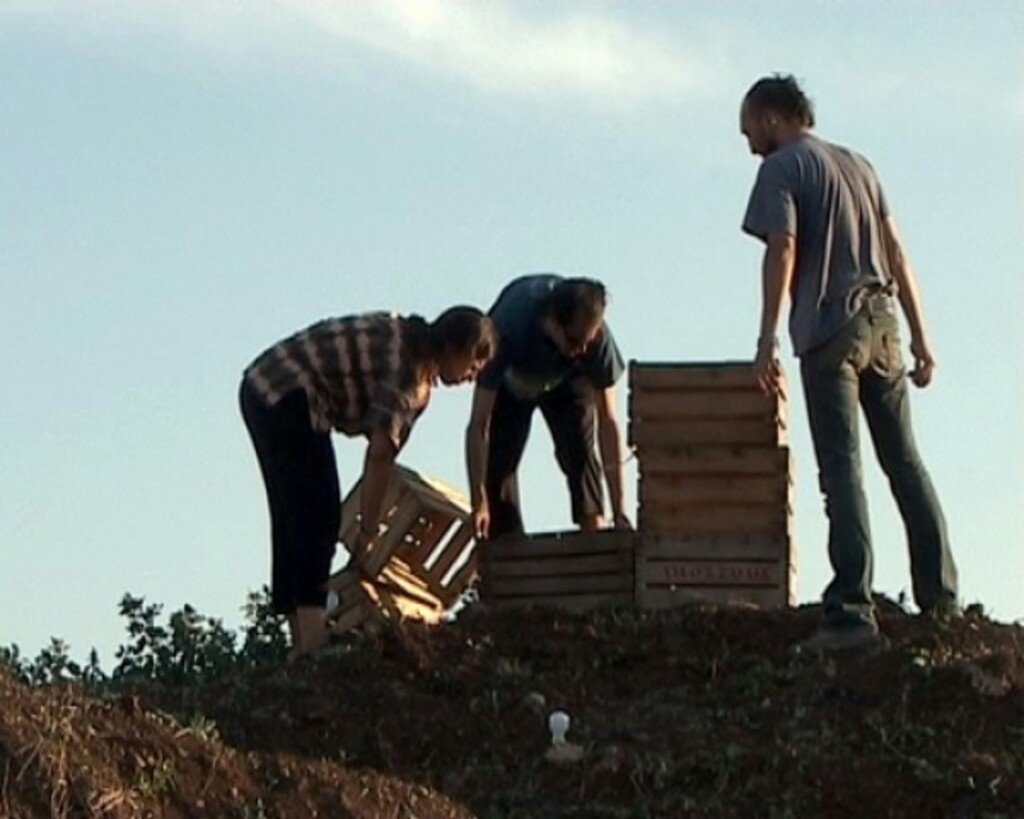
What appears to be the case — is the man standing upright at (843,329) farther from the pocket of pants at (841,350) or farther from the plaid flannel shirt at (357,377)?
the plaid flannel shirt at (357,377)

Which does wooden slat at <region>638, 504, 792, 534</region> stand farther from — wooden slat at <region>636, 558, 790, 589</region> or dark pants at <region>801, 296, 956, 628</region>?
dark pants at <region>801, 296, 956, 628</region>

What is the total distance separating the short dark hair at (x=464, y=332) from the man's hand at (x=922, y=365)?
1.54 m

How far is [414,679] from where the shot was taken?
33.2ft

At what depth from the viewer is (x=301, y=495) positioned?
10703 mm

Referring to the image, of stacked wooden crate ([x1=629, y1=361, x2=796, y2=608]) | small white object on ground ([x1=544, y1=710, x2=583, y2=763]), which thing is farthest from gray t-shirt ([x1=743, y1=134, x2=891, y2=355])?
small white object on ground ([x1=544, y1=710, x2=583, y2=763])

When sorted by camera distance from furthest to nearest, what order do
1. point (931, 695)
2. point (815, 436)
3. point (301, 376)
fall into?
point (301, 376) → point (815, 436) → point (931, 695)

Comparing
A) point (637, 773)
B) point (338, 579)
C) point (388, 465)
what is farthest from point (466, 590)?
point (637, 773)

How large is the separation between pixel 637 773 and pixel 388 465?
225 cm

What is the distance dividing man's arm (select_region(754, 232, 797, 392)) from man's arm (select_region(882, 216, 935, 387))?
530mm

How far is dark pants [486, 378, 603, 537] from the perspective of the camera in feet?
40.0

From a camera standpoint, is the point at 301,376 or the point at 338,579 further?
the point at 338,579

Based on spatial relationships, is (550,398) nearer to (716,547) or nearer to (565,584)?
(565,584)

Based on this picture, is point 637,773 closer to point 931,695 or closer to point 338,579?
point 931,695

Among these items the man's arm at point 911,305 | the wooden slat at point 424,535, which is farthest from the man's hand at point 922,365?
the wooden slat at point 424,535
